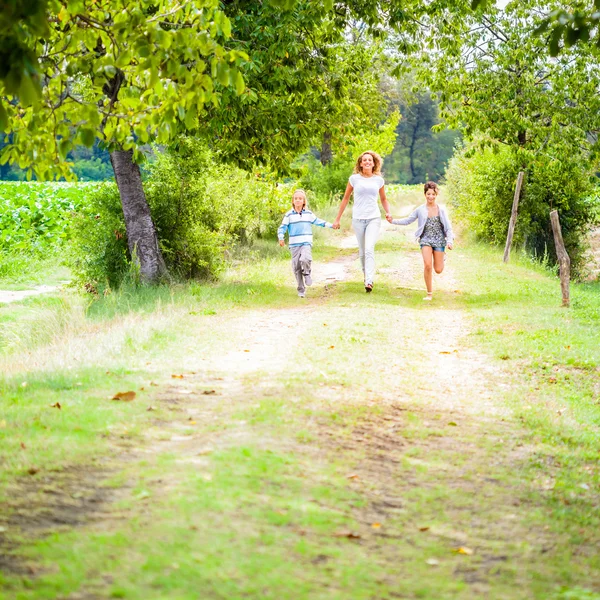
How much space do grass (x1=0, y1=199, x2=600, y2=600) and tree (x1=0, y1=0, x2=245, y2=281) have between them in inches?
85.0

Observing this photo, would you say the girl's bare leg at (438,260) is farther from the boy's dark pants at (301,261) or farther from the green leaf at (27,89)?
the green leaf at (27,89)

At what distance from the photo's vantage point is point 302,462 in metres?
5.58

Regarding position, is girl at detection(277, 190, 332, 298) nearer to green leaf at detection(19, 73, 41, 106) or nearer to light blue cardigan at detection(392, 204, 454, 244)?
light blue cardigan at detection(392, 204, 454, 244)

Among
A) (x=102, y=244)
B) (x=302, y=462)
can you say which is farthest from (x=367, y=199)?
(x=302, y=462)

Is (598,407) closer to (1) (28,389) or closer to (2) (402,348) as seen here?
(2) (402,348)

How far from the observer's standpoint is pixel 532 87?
21.6 meters

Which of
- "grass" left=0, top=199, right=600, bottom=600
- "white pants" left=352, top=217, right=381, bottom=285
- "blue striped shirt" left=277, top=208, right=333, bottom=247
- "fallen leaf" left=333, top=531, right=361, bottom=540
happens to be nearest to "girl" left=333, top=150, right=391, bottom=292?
"white pants" left=352, top=217, right=381, bottom=285

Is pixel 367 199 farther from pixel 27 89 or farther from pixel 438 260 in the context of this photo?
pixel 27 89

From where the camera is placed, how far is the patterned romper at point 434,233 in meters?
14.6

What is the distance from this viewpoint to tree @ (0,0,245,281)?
6.17 meters

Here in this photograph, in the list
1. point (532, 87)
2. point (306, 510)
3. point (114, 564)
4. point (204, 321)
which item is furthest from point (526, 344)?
point (532, 87)

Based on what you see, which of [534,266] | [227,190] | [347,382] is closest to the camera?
[347,382]

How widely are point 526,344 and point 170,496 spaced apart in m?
7.31

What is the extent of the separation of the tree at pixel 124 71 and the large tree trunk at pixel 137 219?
607 centimetres
